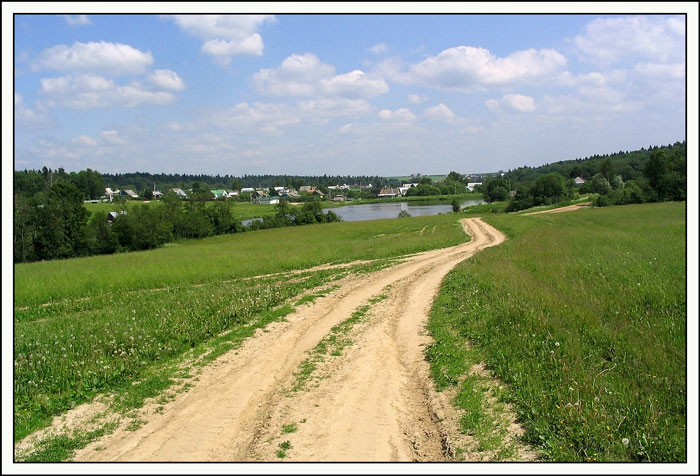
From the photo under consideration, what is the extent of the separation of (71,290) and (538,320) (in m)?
19.5

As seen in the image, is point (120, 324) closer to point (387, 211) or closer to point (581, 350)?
point (581, 350)

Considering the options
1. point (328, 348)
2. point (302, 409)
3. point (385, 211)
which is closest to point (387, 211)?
point (385, 211)

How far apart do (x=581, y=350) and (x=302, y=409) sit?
489 cm

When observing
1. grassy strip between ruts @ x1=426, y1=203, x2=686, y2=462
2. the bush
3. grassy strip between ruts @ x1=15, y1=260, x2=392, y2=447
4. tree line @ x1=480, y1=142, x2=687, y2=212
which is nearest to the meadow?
grassy strip between ruts @ x1=15, y1=260, x2=392, y2=447

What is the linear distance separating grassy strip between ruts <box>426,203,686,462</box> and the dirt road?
669mm

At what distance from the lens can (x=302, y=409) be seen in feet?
23.6

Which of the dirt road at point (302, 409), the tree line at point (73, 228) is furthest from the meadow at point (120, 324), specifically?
the tree line at point (73, 228)

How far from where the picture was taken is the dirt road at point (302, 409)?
6066 millimetres

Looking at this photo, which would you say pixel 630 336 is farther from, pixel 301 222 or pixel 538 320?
pixel 301 222

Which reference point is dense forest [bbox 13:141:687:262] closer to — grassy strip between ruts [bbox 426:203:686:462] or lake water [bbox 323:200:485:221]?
lake water [bbox 323:200:485:221]

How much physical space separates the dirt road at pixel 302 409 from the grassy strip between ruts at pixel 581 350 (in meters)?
0.67

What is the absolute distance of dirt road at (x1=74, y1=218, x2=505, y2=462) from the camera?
19.9 feet

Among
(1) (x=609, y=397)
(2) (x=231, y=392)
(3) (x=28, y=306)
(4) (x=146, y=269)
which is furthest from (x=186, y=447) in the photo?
(4) (x=146, y=269)

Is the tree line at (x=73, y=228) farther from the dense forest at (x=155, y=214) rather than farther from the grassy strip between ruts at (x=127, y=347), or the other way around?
the grassy strip between ruts at (x=127, y=347)
